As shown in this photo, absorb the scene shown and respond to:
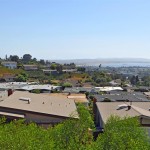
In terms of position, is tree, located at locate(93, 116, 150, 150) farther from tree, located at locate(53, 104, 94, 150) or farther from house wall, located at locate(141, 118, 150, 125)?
house wall, located at locate(141, 118, 150, 125)

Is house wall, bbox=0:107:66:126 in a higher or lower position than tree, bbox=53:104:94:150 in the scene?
lower

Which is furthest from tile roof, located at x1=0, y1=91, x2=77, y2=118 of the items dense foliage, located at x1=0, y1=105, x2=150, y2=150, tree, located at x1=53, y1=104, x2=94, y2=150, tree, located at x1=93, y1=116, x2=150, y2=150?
tree, located at x1=93, y1=116, x2=150, y2=150

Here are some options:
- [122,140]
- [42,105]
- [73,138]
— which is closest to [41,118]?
[42,105]

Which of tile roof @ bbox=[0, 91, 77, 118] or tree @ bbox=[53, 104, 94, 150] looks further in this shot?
tile roof @ bbox=[0, 91, 77, 118]

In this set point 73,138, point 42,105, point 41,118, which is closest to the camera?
point 73,138

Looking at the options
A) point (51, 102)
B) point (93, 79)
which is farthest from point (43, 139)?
point (93, 79)

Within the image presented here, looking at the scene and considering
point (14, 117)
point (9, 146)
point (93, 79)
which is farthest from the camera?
point (93, 79)

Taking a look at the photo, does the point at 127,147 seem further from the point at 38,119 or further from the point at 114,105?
the point at 114,105

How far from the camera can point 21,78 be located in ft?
282

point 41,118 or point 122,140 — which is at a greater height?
point 122,140

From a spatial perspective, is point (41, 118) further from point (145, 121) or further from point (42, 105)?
point (145, 121)

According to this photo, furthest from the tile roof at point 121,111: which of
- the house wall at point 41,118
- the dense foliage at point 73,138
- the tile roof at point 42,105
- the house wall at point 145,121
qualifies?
the dense foliage at point 73,138

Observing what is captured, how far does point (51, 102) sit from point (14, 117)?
7.54m

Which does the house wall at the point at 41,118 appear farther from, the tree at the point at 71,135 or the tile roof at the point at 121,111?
the tree at the point at 71,135
